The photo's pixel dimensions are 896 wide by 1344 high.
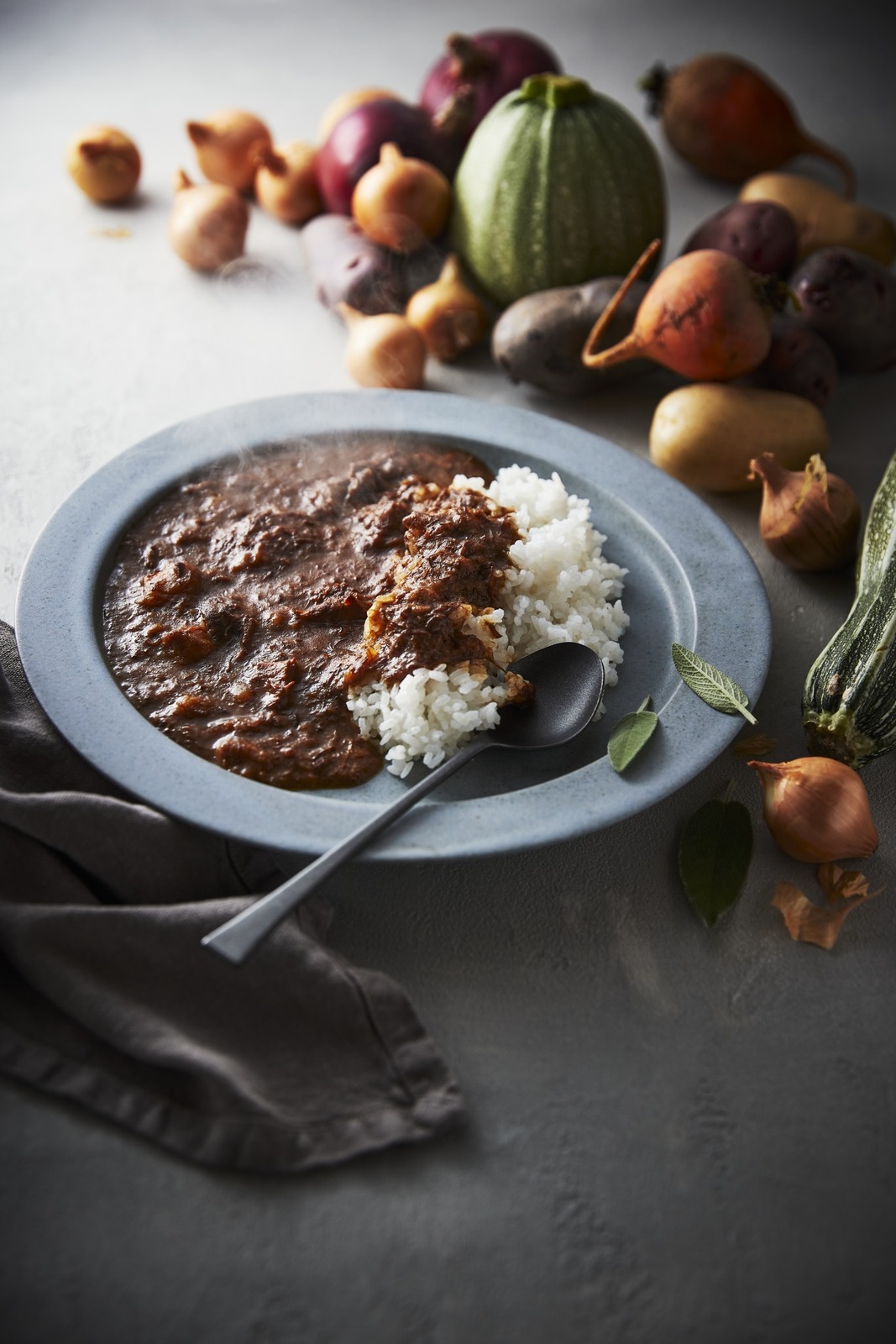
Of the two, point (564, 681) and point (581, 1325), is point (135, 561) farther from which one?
point (581, 1325)

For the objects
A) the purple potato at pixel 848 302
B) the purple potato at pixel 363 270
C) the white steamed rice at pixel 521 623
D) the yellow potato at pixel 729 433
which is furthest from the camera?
the purple potato at pixel 363 270

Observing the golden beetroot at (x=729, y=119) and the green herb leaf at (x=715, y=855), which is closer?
the green herb leaf at (x=715, y=855)

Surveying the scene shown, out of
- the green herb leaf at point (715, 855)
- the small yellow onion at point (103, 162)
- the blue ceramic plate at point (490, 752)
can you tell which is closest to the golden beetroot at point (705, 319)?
the blue ceramic plate at point (490, 752)

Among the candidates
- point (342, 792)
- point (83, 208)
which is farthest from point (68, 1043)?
point (83, 208)

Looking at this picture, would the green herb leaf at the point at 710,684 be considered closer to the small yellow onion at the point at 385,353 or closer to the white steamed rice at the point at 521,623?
the white steamed rice at the point at 521,623

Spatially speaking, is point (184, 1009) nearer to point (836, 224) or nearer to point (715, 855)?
point (715, 855)

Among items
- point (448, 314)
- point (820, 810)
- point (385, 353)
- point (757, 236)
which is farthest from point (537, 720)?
point (757, 236)
